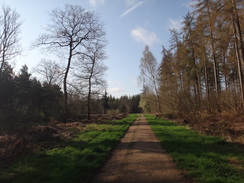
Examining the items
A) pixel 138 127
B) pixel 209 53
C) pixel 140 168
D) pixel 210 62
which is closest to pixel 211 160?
pixel 140 168

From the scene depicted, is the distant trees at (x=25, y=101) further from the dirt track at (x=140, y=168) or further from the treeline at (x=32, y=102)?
the dirt track at (x=140, y=168)

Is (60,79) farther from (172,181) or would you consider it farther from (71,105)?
(172,181)

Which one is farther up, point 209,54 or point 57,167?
point 209,54

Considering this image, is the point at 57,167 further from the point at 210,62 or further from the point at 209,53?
the point at 210,62

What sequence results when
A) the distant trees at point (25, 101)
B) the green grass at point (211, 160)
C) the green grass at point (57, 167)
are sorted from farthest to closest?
the distant trees at point (25, 101), the green grass at point (57, 167), the green grass at point (211, 160)

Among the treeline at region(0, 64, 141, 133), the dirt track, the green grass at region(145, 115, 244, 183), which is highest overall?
the treeline at region(0, 64, 141, 133)

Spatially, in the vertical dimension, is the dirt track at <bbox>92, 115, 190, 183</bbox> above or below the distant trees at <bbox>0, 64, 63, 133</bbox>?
below

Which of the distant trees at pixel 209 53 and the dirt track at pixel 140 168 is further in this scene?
the distant trees at pixel 209 53

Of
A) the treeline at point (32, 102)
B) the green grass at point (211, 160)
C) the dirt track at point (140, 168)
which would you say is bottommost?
the dirt track at point (140, 168)

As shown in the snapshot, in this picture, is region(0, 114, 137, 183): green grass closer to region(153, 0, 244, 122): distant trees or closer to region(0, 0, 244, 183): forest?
region(0, 0, 244, 183): forest

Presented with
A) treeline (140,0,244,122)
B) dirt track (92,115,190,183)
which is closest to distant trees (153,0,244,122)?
treeline (140,0,244,122)

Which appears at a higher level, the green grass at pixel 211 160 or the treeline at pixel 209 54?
the treeline at pixel 209 54

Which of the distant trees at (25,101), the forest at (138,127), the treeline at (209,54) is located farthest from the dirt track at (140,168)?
the distant trees at (25,101)

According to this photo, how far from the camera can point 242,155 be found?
258 inches
